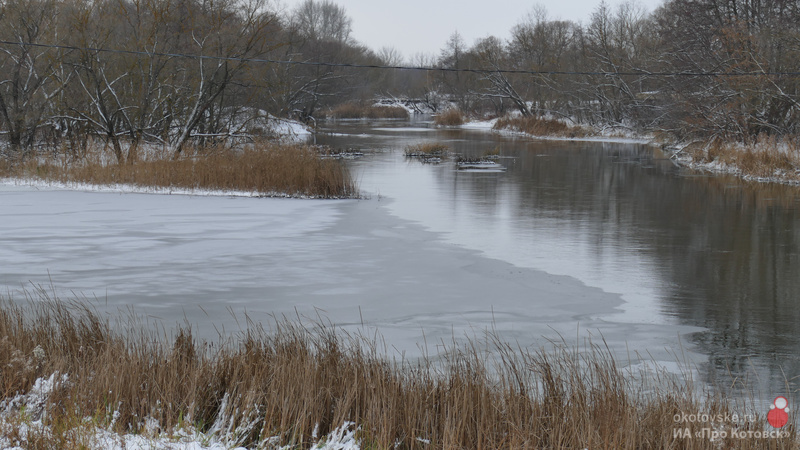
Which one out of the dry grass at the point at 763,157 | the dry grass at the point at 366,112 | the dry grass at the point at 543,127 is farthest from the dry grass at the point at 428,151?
the dry grass at the point at 366,112

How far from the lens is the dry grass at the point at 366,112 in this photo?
73.1 metres

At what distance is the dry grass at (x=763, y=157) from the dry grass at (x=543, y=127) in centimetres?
1906

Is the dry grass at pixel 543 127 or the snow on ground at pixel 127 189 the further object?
the dry grass at pixel 543 127

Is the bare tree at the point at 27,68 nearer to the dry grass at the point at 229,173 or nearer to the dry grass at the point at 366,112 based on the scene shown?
the dry grass at the point at 229,173

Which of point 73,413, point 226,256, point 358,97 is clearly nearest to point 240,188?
point 226,256

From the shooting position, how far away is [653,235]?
12.2 m

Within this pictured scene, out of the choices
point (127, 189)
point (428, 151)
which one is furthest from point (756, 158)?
point (127, 189)

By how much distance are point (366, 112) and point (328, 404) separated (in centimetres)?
7068

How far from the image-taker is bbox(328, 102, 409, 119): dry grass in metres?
73.1

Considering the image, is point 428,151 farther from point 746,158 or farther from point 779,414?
point 779,414

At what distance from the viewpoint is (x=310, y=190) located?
1703 cm

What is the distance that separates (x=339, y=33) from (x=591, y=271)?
112004mm

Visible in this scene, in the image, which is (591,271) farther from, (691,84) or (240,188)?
(691,84)

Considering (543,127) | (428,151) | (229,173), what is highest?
(543,127)
